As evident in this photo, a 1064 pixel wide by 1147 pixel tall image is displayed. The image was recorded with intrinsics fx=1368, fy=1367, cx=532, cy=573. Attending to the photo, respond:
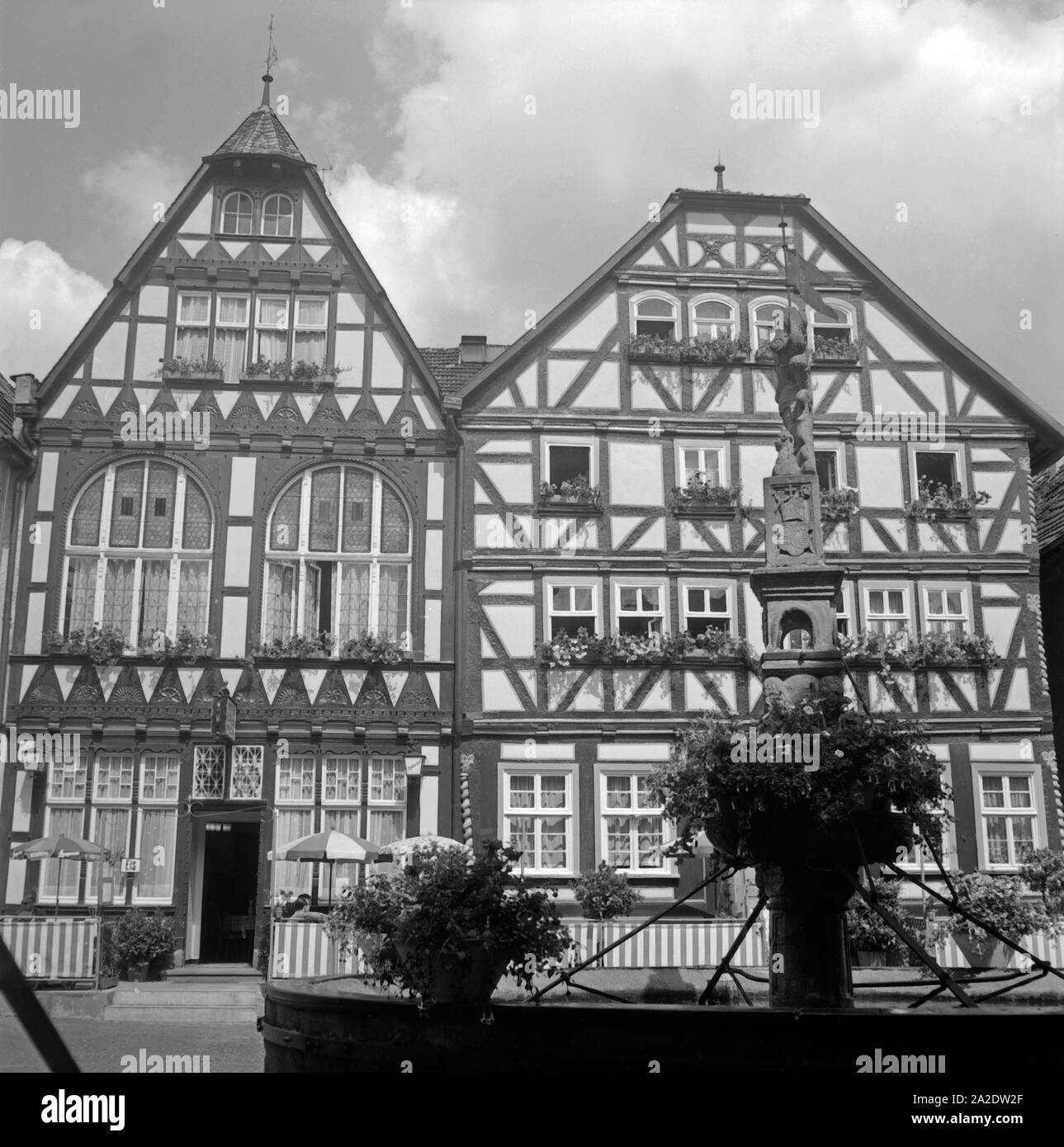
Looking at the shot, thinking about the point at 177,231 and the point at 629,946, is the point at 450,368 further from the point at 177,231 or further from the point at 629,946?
the point at 629,946

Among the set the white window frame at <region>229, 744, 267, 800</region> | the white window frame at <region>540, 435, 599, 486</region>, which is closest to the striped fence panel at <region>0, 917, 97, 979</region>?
Result: the white window frame at <region>229, 744, 267, 800</region>

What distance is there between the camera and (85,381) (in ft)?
75.1

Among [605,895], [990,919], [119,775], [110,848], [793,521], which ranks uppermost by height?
[793,521]

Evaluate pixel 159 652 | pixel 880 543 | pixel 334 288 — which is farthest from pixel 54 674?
pixel 880 543

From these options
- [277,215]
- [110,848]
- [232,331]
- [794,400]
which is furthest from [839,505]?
[110,848]

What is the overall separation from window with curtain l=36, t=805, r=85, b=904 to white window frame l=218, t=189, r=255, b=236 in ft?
32.9

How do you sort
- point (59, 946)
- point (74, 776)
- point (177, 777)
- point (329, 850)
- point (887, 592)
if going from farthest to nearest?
point (887, 592) < point (177, 777) < point (74, 776) < point (329, 850) < point (59, 946)

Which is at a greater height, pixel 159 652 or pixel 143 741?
pixel 159 652

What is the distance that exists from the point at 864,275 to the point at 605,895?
1177 centimetres

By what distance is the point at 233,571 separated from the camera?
73.2 ft

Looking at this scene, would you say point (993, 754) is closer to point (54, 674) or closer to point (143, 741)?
point (143, 741)

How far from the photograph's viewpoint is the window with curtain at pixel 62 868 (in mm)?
20938

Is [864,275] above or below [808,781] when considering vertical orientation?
above
